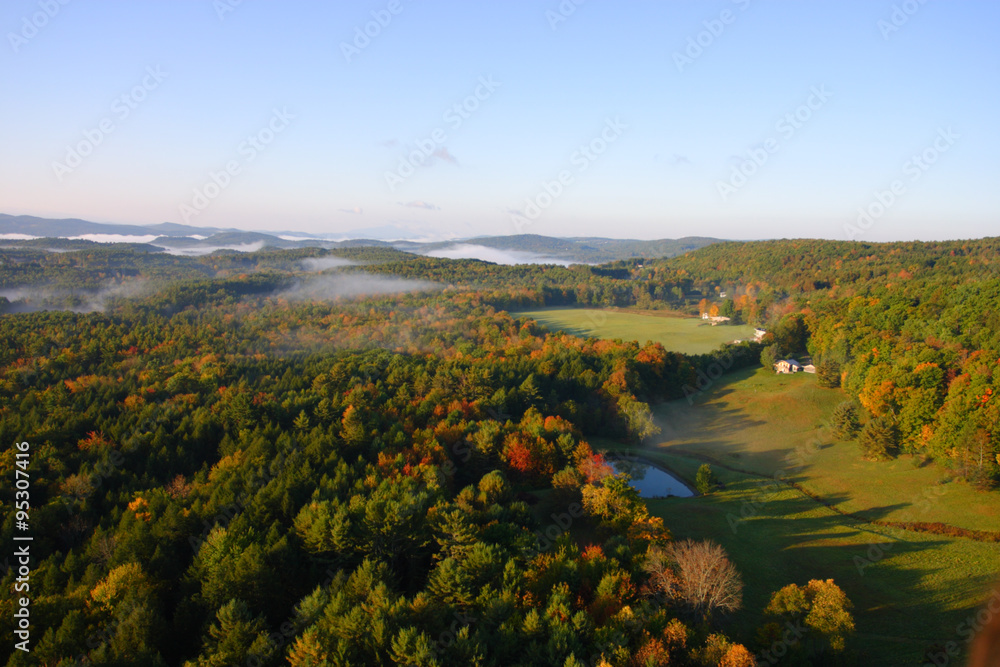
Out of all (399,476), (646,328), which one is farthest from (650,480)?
(646,328)

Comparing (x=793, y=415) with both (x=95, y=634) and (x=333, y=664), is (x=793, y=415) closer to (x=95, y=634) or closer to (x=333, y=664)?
(x=333, y=664)

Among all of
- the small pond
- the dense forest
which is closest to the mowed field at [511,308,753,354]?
the dense forest

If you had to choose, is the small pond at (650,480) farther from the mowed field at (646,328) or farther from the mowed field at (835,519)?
the mowed field at (646,328)

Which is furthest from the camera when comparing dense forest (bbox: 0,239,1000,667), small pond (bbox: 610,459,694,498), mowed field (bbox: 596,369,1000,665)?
small pond (bbox: 610,459,694,498)

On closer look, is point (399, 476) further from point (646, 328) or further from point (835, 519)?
point (646, 328)

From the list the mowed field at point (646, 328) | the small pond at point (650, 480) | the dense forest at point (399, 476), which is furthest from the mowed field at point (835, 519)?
the mowed field at point (646, 328)

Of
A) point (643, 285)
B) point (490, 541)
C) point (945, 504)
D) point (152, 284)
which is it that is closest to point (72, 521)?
point (490, 541)

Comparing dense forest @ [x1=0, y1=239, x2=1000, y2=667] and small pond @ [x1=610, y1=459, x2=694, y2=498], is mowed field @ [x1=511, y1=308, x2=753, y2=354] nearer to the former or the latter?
dense forest @ [x1=0, y1=239, x2=1000, y2=667]
